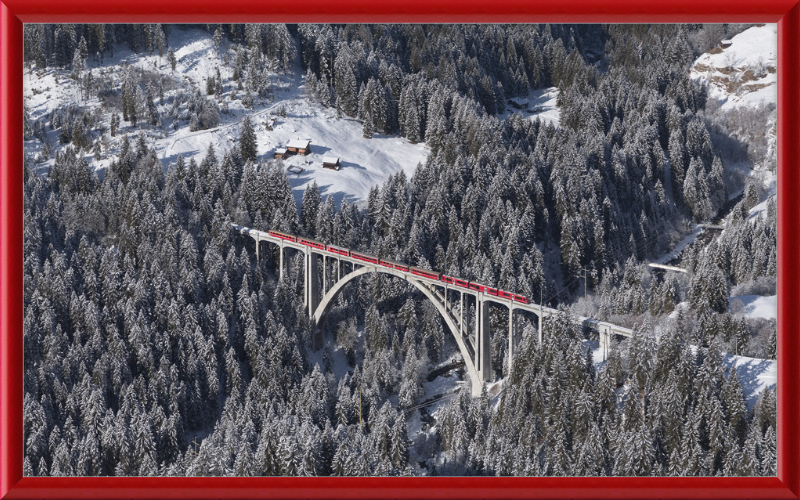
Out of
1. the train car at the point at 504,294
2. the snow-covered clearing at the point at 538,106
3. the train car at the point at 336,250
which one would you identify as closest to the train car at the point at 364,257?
the train car at the point at 336,250

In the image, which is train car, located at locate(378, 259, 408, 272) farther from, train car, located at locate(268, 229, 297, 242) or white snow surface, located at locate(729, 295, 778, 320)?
white snow surface, located at locate(729, 295, 778, 320)

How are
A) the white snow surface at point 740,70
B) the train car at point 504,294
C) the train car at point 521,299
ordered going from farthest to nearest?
the white snow surface at point 740,70 → the train car at point 504,294 → the train car at point 521,299

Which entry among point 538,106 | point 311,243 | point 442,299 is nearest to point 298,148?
point 311,243

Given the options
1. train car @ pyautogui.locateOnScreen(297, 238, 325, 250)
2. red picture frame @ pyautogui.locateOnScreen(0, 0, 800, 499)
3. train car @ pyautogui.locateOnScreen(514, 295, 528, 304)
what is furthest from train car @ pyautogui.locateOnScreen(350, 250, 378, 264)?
red picture frame @ pyautogui.locateOnScreen(0, 0, 800, 499)

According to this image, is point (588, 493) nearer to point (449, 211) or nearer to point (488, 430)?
point (488, 430)

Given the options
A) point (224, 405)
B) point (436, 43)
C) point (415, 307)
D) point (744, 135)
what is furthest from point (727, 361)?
point (436, 43)

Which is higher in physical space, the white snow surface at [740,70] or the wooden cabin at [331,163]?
the white snow surface at [740,70]

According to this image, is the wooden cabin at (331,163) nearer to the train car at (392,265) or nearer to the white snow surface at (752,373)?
the train car at (392,265)

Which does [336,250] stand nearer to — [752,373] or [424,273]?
[424,273]
